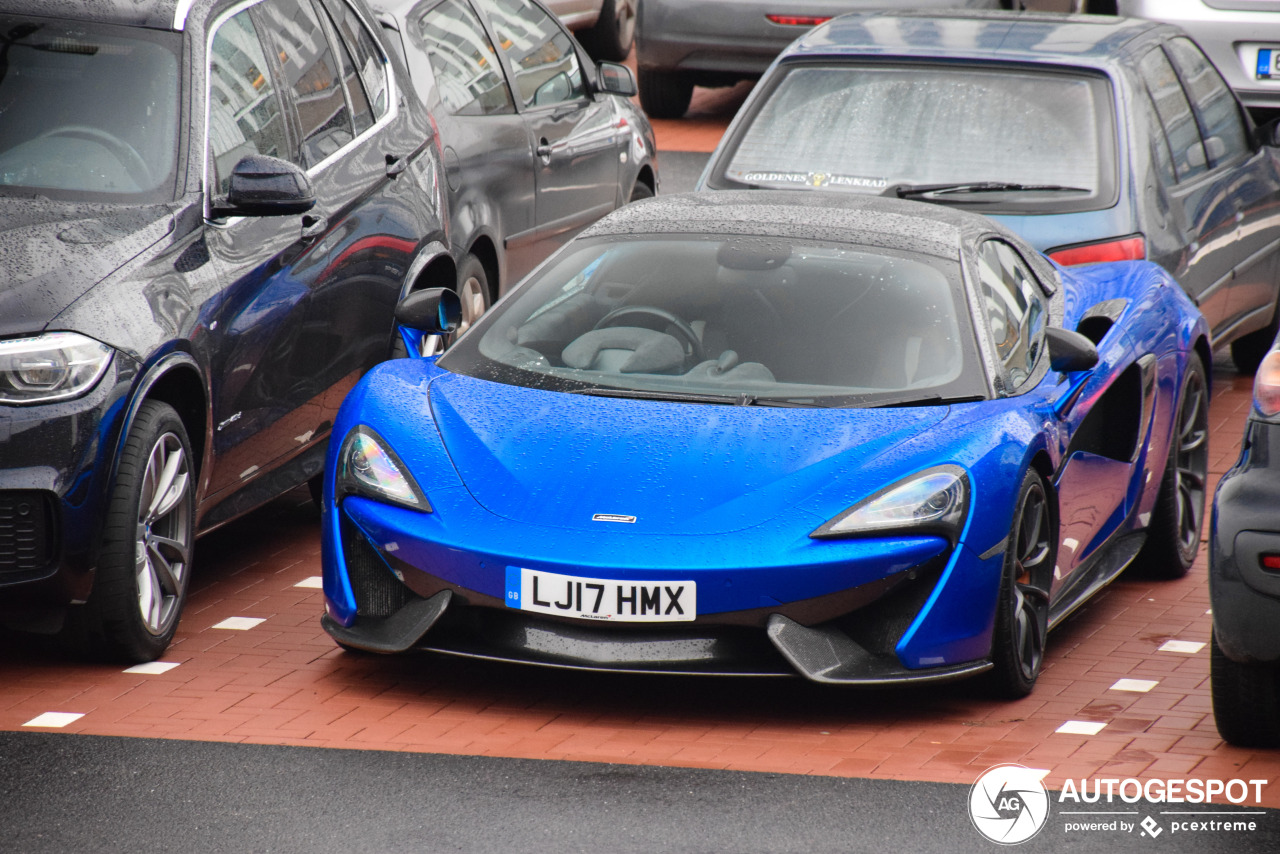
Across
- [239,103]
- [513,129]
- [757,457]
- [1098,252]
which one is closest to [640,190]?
[513,129]

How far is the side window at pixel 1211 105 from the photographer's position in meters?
9.19

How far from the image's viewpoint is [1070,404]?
6137mm

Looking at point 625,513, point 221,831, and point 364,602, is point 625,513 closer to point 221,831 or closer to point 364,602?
point 364,602

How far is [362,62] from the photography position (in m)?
7.93

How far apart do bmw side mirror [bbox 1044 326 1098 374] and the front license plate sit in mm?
1546

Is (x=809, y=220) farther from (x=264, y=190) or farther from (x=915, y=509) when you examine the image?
(x=264, y=190)

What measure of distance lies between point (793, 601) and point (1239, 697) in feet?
3.71

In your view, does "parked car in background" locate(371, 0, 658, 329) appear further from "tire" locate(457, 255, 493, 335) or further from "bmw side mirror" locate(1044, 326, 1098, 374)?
"bmw side mirror" locate(1044, 326, 1098, 374)

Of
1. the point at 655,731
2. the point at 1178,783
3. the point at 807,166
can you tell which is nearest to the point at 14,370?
the point at 655,731

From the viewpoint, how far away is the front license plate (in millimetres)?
5203

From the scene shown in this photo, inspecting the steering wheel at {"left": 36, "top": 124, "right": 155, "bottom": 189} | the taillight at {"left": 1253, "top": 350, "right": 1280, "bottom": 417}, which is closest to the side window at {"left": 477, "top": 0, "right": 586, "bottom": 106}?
the steering wheel at {"left": 36, "top": 124, "right": 155, "bottom": 189}

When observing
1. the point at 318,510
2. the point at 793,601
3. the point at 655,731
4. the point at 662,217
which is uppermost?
the point at 662,217

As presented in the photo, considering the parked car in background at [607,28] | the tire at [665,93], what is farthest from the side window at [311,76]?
the parked car in background at [607,28]

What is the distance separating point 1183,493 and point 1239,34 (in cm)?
675
